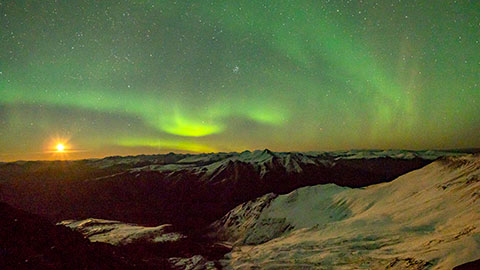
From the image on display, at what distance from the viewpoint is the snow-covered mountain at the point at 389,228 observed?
1709cm

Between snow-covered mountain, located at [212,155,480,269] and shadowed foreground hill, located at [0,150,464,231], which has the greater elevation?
snow-covered mountain, located at [212,155,480,269]

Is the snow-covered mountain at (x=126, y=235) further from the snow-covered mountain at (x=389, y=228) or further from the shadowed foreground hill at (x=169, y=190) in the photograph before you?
the shadowed foreground hill at (x=169, y=190)

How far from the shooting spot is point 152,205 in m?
105

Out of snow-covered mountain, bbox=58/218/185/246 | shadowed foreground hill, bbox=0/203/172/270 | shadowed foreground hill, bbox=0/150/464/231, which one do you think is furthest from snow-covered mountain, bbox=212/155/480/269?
shadowed foreground hill, bbox=0/150/464/231

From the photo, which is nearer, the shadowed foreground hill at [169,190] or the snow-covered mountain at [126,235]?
the snow-covered mountain at [126,235]

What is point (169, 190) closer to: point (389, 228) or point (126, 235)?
point (126, 235)

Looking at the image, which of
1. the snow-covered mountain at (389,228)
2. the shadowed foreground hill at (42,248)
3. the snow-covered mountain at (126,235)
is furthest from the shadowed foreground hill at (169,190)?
the shadowed foreground hill at (42,248)

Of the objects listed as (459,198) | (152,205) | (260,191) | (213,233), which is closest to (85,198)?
(152,205)

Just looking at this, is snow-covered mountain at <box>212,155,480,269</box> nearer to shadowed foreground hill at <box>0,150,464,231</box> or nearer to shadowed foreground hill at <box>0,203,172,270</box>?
shadowed foreground hill at <box>0,203,172,270</box>

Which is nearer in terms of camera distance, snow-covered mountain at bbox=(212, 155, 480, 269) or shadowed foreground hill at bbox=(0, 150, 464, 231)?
snow-covered mountain at bbox=(212, 155, 480, 269)

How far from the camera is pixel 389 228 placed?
2466 cm

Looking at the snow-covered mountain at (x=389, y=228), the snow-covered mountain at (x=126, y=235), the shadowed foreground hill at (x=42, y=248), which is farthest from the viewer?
the snow-covered mountain at (x=126, y=235)

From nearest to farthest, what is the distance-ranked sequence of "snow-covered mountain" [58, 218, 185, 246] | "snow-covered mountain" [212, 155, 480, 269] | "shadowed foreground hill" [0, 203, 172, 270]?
"shadowed foreground hill" [0, 203, 172, 270], "snow-covered mountain" [212, 155, 480, 269], "snow-covered mountain" [58, 218, 185, 246]

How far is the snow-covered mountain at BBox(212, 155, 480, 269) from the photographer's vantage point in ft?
56.1
